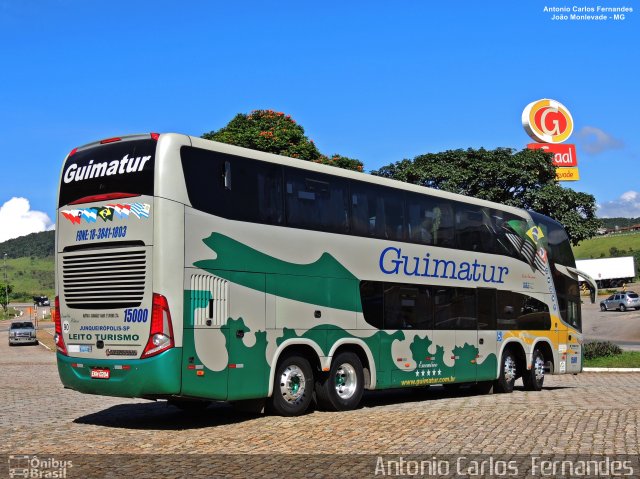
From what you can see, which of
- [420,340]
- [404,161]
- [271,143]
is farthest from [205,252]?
[404,161]

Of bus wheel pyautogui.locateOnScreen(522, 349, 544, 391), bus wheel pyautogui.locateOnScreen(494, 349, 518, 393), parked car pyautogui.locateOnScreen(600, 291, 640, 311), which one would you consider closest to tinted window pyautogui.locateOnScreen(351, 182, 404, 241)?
bus wheel pyautogui.locateOnScreen(494, 349, 518, 393)

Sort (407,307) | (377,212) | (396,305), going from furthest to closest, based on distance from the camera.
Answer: (407,307) < (396,305) < (377,212)

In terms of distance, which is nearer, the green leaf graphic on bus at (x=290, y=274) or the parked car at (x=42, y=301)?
the green leaf graphic on bus at (x=290, y=274)

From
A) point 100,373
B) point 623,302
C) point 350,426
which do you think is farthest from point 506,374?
point 623,302

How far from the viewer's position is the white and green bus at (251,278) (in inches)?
472

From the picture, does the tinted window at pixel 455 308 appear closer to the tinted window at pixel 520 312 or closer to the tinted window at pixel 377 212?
the tinted window at pixel 520 312

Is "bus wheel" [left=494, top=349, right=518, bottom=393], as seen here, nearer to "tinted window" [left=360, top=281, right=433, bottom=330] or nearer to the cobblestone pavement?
the cobblestone pavement

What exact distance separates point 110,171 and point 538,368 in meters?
12.1

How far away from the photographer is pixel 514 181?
3878 centimetres

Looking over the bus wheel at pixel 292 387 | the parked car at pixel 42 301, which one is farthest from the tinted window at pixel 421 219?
the parked car at pixel 42 301

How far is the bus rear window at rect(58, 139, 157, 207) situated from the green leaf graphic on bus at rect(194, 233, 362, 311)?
1.33 meters

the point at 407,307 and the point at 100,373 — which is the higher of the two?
the point at 407,307

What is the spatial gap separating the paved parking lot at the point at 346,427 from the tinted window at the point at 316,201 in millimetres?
3216

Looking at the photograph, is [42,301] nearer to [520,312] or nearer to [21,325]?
[21,325]
